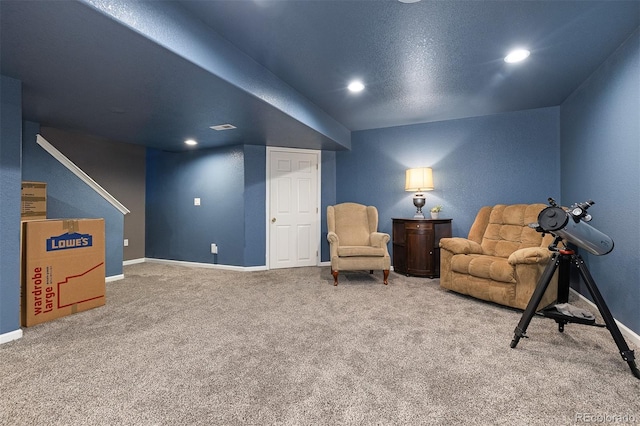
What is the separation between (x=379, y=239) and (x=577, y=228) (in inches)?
85.3

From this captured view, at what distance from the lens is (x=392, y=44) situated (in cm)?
224

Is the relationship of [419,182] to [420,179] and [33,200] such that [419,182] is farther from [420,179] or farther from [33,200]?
[33,200]

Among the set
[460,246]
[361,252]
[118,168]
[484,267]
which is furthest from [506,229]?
[118,168]

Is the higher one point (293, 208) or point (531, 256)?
point (293, 208)

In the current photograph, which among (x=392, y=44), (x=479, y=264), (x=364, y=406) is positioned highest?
(x=392, y=44)

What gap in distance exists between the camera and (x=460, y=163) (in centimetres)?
421

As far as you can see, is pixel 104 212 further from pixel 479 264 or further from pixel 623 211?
pixel 623 211

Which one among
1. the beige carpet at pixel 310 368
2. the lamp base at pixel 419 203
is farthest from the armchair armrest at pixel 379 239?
the beige carpet at pixel 310 368

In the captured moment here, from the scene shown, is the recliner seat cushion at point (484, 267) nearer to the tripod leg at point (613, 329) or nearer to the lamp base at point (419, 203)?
the tripod leg at point (613, 329)

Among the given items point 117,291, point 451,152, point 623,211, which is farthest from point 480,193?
point 117,291

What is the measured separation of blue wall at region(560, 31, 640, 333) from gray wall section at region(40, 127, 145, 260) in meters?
6.24

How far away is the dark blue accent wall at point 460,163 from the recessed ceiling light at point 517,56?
1.65m

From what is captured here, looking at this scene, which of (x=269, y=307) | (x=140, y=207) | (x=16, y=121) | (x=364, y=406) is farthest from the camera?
(x=140, y=207)

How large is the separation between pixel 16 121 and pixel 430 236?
14.0ft
